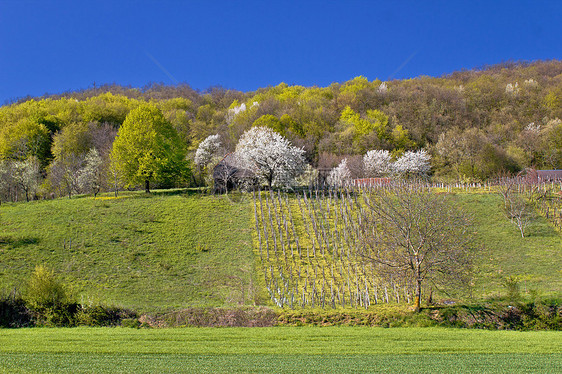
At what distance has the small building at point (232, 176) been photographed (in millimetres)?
42781

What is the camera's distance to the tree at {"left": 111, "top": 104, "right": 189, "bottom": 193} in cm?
4291

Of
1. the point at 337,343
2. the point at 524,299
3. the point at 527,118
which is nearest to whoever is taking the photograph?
the point at 337,343

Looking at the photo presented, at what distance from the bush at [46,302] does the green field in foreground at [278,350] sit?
147cm

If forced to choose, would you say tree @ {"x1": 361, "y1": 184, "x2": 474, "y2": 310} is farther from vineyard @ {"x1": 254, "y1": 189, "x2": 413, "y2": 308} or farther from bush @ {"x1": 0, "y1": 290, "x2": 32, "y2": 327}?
bush @ {"x1": 0, "y1": 290, "x2": 32, "y2": 327}

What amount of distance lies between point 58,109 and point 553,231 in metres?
71.8

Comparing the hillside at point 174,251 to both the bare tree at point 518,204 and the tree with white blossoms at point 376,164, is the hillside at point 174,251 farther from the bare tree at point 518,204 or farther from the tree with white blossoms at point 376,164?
the tree with white blossoms at point 376,164

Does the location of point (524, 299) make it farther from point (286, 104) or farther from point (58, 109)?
point (58, 109)

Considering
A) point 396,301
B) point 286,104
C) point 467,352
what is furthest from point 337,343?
point 286,104

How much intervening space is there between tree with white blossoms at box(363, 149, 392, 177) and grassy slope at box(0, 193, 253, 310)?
956 inches

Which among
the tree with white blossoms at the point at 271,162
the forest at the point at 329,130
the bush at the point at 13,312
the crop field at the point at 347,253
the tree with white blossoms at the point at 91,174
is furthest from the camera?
the tree with white blossoms at the point at 91,174

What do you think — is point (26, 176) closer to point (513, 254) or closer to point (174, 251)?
point (174, 251)

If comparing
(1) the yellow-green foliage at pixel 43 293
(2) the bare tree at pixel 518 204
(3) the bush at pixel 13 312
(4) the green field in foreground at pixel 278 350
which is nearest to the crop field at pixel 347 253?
(2) the bare tree at pixel 518 204

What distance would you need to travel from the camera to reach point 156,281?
24.0m

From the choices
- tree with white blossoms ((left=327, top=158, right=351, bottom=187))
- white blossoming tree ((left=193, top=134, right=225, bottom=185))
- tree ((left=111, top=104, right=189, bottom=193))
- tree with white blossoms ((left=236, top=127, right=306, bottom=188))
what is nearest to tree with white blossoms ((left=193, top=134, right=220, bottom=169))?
white blossoming tree ((left=193, top=134, right=225, bottom=185))
